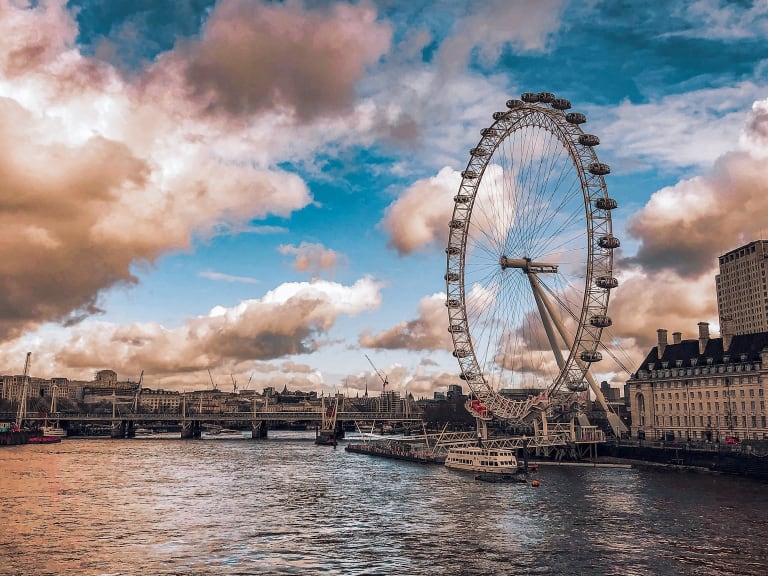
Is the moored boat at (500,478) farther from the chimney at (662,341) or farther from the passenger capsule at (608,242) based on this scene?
the chimney at (662,341)

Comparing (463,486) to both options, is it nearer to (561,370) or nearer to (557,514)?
(557,514)

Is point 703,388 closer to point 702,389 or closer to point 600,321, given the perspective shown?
point 702,389

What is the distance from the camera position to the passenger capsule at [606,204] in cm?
8831

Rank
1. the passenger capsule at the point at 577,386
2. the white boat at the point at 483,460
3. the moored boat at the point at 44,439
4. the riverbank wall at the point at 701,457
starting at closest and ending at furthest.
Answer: the riverbank wall at the point at 701,457 < the white boat at the point at 483,460 < the passenger capsule at the point at 577,386 < the moored boat at the point at 44,439

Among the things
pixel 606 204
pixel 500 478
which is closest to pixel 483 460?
pixel 500 478

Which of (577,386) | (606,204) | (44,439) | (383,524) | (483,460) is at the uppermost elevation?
(606,204)

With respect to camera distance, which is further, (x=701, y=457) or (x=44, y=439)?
(x=44, y=439)

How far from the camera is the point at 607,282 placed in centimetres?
8812

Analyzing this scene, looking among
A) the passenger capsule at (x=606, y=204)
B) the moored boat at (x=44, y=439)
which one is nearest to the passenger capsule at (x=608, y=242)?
the passenger capsule at (x=606, y=204)

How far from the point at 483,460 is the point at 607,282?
27099 mm

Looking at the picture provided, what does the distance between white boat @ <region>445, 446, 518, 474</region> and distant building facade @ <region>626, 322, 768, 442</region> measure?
1146 inches

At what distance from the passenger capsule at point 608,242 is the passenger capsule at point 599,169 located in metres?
7.77

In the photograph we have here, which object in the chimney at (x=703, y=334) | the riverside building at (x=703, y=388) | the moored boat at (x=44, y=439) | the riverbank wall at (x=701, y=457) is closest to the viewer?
the riverbank wall at (x=701, y=457)

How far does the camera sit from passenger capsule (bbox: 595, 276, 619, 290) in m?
88.0
